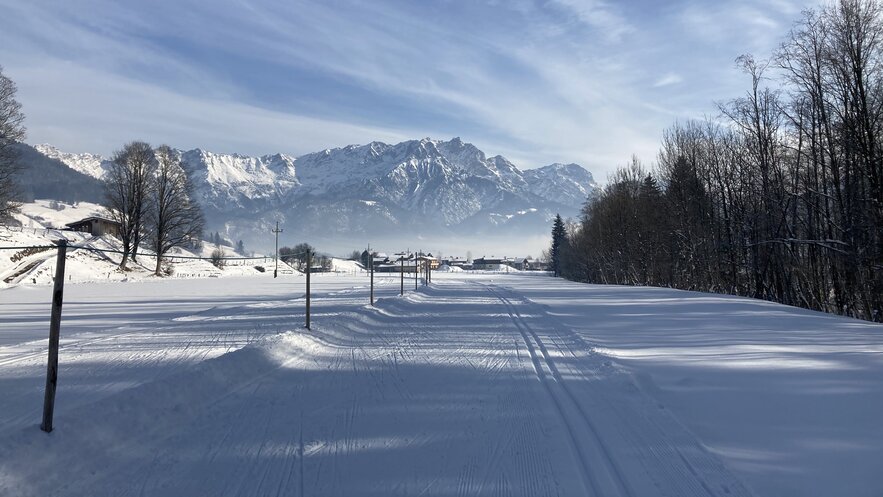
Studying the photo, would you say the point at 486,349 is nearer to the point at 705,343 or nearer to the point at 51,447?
the point at 705,343

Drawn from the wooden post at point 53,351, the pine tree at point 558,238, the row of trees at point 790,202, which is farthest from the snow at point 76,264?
the pine tree at point 558,238

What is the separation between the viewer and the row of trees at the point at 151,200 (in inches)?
1855

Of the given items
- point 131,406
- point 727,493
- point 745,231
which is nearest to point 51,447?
point 131,406

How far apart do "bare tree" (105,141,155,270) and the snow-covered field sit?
4251cm

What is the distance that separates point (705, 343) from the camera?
10328 millimetres

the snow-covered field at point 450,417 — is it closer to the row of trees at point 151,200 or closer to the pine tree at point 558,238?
the row of trees at point 151,200

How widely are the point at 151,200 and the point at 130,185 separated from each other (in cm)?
254

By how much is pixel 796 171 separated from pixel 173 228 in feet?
170

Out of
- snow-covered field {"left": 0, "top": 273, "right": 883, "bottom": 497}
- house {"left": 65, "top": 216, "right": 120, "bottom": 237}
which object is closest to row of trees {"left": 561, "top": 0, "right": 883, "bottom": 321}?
snow-covered field {"left": 0, "top": 273, "right": 883, "bottom": 497}

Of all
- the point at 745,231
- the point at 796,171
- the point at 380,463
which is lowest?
the point at 380,463

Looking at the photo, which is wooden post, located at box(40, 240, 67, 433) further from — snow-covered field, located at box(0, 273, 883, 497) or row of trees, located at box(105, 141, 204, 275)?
row of trees, located at box(105, 141, 204, 275)

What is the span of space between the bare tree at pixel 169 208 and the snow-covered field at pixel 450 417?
43807 millimetres

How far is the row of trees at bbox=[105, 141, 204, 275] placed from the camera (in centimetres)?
4712

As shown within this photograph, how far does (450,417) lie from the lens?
5578mm
